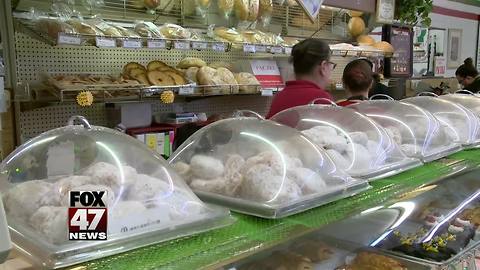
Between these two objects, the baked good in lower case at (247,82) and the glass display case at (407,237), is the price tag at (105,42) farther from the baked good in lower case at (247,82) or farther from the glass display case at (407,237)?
the glass display case at (407,237)

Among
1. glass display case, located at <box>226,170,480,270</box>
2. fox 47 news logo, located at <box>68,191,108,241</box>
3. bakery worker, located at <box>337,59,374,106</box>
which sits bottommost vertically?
glass display case, located at <box>226,170,480,270</box>

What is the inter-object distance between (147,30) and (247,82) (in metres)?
1.00

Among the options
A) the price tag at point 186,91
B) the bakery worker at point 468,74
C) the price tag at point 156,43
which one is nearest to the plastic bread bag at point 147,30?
the price tag at point 156,43

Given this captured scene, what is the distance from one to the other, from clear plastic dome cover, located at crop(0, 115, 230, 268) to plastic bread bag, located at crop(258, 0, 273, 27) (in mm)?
3026

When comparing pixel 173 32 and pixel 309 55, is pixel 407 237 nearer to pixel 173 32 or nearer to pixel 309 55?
pixel 309 55

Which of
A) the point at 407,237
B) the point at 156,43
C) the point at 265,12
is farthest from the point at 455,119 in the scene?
the point at 265,12

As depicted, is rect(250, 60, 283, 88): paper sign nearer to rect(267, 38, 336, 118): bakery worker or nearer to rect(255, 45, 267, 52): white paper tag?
rect(255, 45, 267, 52): white paper tag

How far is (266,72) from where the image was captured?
13.7 feet

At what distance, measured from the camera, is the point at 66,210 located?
917 mm

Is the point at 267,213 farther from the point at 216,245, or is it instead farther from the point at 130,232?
the point at 130,232

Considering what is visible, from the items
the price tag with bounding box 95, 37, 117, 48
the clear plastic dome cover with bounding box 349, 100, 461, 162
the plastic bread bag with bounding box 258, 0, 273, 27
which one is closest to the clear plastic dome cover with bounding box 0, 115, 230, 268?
the clear plastic dome cover with bounding box 349, 100, 461, 162

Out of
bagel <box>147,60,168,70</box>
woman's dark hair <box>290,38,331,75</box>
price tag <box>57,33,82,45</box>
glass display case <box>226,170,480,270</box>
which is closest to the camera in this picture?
glass display case <box>226,170,480,270</box>

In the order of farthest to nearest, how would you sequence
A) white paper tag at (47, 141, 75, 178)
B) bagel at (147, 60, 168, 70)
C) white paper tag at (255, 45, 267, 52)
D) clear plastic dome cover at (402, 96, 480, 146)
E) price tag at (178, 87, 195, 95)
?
white paper tag at (255, 45, 267, 52) < bagel at (147, 60, 168, 70) < price tag at (178, 87, 195, 95) < clear plastic dome cover at (402, 96, 480, 146) < white paper tag at (47, 141, 75, 178)

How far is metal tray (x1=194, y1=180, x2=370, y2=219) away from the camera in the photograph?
115 cm
